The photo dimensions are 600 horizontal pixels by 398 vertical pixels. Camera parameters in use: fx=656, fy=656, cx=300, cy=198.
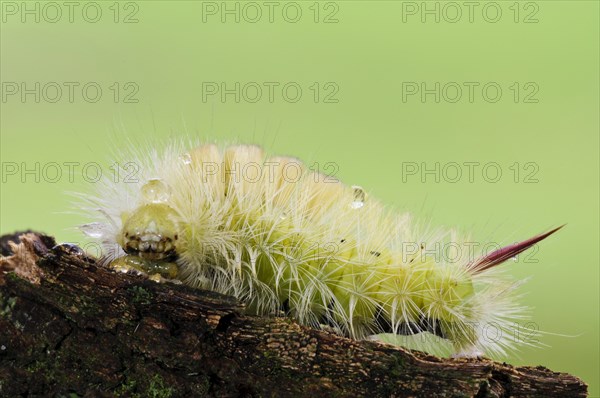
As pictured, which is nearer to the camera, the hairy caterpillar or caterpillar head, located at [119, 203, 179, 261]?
caterpillar head, located at [119, 203, 179, 261]

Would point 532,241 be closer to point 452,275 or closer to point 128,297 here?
point 452,275

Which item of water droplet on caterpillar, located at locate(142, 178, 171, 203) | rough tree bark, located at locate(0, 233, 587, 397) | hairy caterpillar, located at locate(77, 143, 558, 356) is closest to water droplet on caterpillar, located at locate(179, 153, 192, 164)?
hairy caterpillar, located at locate(77, 143, 558, 356)

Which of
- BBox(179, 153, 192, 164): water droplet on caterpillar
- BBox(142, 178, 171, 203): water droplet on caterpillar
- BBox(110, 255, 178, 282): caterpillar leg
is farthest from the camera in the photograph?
BBox(179, 153, 192, 164): water droplet on caterpillar

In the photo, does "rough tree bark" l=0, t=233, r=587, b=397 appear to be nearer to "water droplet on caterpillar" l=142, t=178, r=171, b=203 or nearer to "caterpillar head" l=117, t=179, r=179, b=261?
"caterpillar head" l=117, t=179, r=179, b=261

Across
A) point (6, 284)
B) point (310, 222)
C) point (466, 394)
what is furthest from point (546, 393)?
point (6, 284)

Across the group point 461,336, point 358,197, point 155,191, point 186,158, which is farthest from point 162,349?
point 461,336

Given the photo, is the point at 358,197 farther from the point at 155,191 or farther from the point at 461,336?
the point at 155,191

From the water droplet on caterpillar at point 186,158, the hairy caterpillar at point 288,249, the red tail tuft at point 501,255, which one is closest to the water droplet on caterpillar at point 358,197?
the hairy caterpillar at point 288,249

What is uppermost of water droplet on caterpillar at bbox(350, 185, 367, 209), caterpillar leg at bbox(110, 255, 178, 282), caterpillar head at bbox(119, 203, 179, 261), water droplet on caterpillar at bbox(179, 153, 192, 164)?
water droplet on caterpillar at bbox(179, 153, 192, 164)
